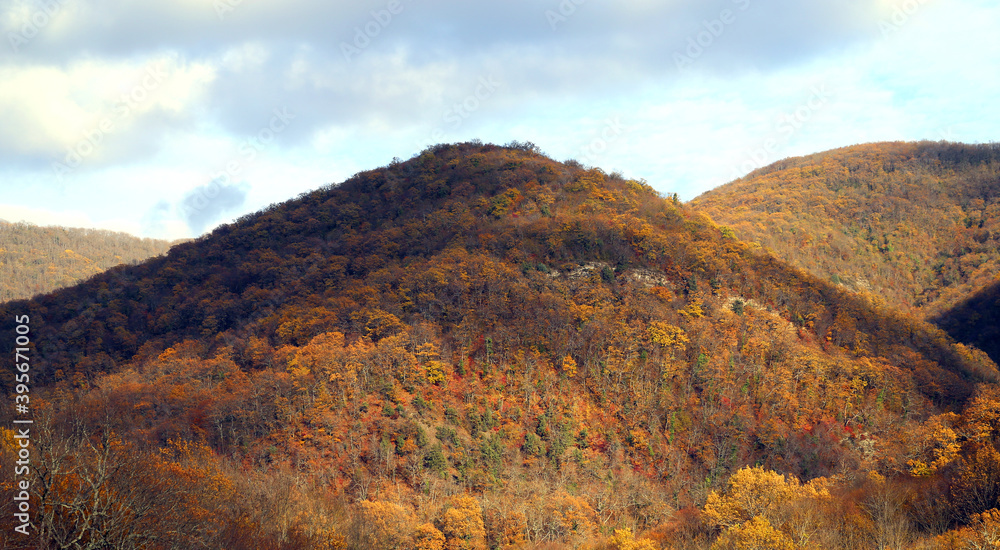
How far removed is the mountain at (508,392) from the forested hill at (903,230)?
63.3 m

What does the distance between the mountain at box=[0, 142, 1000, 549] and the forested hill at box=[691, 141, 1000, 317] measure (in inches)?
2491

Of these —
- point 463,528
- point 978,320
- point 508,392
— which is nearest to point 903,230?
point 978,320

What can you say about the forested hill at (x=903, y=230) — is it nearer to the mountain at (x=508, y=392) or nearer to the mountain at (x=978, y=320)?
the mountain at (x=978, y=320)

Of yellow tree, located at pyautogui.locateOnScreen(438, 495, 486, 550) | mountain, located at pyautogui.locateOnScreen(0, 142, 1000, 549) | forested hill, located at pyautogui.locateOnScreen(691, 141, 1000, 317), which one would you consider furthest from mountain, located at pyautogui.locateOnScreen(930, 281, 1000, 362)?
yellow tree, located at pyautogui.locateOnScreen(438, 495, 486, 550)

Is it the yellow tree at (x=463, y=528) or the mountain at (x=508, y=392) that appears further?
the yellow tree at (x=463, y=528)

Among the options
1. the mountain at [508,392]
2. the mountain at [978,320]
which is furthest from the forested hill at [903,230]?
the mountain at [508,392]

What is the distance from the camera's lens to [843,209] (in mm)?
186500

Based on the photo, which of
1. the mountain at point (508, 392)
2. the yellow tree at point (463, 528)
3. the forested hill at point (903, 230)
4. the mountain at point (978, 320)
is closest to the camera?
the mountain at point (508, 392)

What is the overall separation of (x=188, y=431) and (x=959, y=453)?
253ft

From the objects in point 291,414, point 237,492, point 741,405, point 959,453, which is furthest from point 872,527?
point 291,414

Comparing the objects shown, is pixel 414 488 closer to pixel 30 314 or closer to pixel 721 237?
pixel 721 237

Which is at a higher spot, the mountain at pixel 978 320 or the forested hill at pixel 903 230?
the forested hill at pixel 903 230

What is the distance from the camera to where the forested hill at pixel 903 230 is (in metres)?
152

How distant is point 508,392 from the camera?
7200 cm
